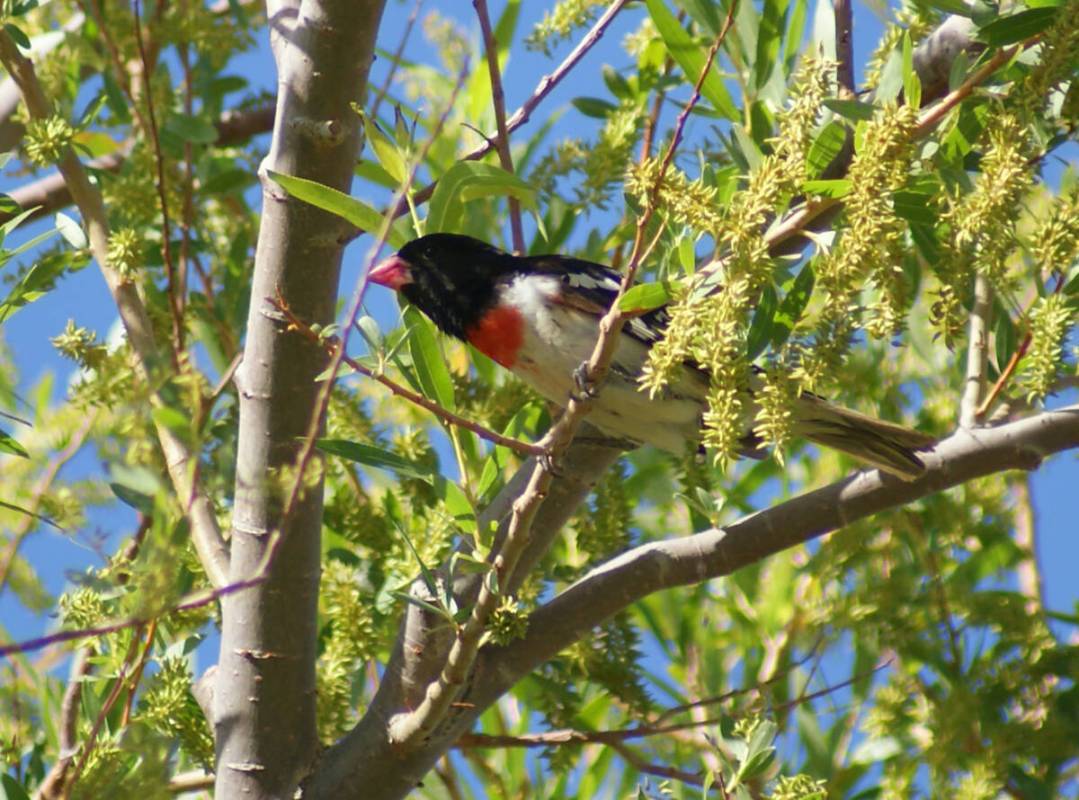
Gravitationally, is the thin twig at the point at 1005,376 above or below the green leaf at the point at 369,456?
above

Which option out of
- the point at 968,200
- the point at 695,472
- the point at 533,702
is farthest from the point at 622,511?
the point at 968,200

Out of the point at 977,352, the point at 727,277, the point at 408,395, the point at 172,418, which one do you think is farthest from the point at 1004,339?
the point at 172,418

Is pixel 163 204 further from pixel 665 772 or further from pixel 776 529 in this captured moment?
pixel 665 772

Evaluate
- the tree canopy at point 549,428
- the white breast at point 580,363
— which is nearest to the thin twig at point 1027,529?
the tree canopy at point 549,428

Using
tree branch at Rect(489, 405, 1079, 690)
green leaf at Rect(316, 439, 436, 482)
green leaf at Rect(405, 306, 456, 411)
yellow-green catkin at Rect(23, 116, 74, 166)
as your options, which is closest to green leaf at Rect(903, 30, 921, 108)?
tree branch at Rect(489, 405, 1079, 690)

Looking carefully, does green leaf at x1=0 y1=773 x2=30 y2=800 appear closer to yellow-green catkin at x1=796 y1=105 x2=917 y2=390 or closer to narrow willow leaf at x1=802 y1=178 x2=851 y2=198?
yellow-green catkin at x1=796 y1=105 x2=917 y2=390

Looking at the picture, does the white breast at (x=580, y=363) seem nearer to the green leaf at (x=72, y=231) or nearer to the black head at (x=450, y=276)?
the black head at (x=450, y=276)

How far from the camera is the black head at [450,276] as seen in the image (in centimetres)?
407

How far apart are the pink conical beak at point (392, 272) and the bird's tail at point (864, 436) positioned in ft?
4.08

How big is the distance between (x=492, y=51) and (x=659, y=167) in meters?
0.77

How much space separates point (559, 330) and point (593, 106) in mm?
809

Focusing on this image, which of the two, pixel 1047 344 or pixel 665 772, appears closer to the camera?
pixel 1047 344

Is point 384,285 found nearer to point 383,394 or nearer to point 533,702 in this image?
point 383,394

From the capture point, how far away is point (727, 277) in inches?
84.6
